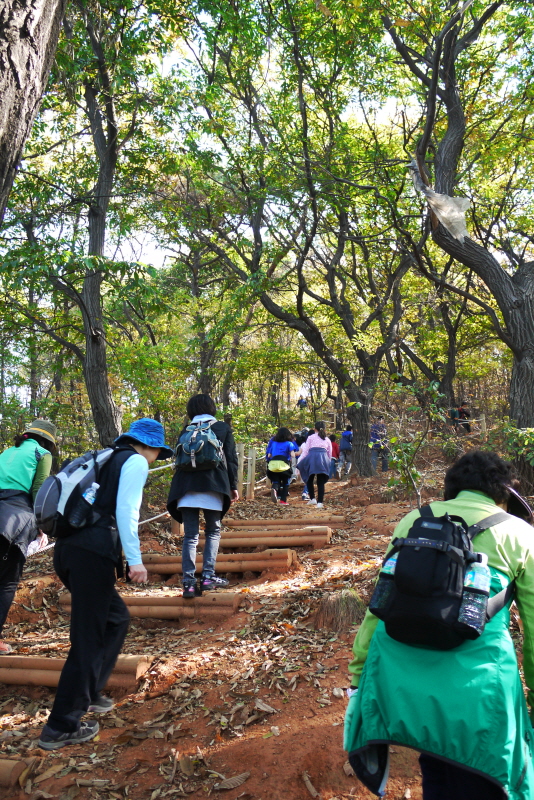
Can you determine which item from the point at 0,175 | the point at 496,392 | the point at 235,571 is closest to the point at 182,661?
the point at 235,571

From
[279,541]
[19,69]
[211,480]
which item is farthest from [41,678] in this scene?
[19,69]

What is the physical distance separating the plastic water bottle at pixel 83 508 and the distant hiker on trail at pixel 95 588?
0.16 ft

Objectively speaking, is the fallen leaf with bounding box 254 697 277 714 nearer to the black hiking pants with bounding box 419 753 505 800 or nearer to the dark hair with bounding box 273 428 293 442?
the black hiking pants with bounding box 419 753 505 800

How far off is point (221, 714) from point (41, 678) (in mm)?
1494

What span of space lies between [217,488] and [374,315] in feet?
38.3

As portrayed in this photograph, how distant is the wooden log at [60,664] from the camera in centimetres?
420

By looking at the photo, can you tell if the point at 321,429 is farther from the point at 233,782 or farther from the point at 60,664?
the point at 233,782

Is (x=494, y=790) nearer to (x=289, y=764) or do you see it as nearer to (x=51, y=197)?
Result: (x=289, y=764)

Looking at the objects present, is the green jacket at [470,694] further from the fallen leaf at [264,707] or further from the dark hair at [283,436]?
the dark hair at [283,436]

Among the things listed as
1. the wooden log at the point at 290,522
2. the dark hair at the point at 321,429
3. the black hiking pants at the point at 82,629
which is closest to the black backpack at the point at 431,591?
the black hiking pants at the point at 82,629

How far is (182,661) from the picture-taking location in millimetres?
4496

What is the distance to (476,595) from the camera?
6.28ft

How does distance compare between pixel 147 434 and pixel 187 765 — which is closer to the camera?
pixel 187 765

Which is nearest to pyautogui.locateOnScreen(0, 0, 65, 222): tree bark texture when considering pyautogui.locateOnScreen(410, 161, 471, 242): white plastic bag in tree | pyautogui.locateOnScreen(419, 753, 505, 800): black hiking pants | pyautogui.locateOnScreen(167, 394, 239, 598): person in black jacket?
pyautogui.locateOnScreen(419, 753, 505, 800): black hiking pants
